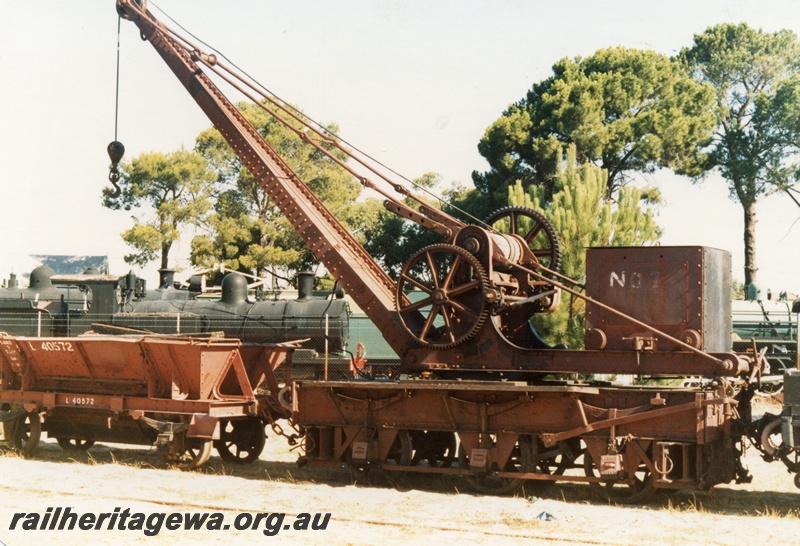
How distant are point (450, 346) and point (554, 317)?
798 cm

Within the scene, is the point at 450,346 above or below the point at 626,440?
above

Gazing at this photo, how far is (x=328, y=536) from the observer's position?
873cm

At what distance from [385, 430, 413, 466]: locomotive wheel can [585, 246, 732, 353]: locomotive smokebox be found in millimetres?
2662

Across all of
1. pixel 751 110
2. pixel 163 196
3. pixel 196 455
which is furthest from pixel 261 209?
pixel 196 455

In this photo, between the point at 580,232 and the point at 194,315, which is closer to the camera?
the point at 580,232

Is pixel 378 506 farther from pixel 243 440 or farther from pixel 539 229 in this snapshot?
pixel 243 440

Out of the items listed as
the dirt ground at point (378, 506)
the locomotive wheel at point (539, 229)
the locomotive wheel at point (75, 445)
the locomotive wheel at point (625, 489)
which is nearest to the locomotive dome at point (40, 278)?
the locomotive wheel at point (75, 445)

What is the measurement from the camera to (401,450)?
1198 centimetres

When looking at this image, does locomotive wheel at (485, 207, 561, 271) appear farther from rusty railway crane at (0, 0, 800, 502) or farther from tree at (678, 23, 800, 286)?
tree at (678, 23, 800, 286)

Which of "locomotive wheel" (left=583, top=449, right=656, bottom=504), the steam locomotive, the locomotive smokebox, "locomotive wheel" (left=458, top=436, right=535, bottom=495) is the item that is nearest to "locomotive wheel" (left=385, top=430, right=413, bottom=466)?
"locomotive wheel" (left=458, top=436, right=535, bottom=495)

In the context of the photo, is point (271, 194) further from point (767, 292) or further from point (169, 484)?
point (767, 292)

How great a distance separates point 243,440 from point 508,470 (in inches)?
189

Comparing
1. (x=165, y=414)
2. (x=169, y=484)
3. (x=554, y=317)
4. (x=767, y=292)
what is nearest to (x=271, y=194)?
(x=165, y=414)

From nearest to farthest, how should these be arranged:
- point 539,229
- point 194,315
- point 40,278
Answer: point 539,229 → point 194,315 → point 40,278
